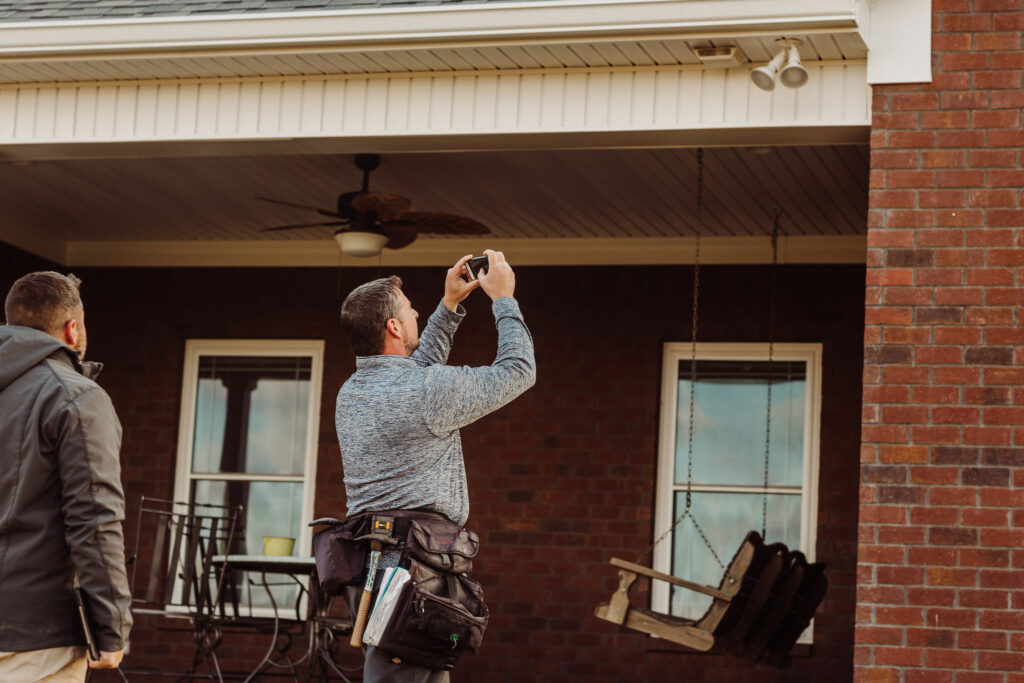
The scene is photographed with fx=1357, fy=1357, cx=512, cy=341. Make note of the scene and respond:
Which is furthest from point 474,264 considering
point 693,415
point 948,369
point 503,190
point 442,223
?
point 693,415

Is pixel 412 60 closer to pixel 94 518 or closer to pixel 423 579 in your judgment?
pixel 423 579

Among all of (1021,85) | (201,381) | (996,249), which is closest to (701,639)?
(996,249)

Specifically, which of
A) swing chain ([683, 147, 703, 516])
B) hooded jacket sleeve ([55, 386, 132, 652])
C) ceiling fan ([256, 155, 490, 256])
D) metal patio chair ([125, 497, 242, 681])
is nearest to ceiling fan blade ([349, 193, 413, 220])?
ceiling fan ([256, 155, 490, 256])

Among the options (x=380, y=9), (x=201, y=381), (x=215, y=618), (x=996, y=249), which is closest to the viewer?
(x=996, y=249)

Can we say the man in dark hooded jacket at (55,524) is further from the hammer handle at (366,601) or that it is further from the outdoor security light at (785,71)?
the outdoor security light at (785,71)

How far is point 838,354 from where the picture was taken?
8.23 metres

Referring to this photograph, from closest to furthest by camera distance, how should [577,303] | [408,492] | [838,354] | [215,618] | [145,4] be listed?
[408,492] < [145,4] < [215,618] < [838,354] < [577,303]

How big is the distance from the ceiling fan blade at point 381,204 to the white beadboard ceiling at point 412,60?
0.93 metres

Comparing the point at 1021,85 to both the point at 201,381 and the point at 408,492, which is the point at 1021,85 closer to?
the point at 408,492

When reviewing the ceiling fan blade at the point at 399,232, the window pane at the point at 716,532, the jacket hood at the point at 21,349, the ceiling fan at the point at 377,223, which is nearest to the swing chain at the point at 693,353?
the window pane at the point at 716,532

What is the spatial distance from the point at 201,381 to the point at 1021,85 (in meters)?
6.03

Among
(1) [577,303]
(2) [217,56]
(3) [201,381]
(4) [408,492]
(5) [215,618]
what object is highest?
(2) [217,56]

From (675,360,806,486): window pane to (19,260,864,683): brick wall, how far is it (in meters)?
0.24

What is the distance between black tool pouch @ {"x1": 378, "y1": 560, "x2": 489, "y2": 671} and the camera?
324cm
